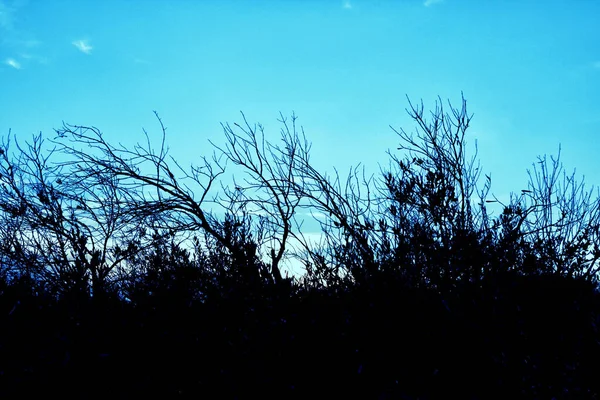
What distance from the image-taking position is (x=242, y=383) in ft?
11.3

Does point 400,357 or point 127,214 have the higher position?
point 127,214

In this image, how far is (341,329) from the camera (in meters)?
4.03

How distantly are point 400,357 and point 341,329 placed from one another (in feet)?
1.85

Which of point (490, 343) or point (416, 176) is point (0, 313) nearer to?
point (490, 343)

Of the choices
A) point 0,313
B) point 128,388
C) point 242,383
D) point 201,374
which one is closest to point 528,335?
point 242,383

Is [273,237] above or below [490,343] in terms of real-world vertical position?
above

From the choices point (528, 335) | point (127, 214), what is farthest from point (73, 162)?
point (528, 335)

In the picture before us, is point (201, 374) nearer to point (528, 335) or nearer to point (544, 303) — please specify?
point (528, 335)

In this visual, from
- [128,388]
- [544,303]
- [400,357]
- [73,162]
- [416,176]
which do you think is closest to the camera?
[128,388]

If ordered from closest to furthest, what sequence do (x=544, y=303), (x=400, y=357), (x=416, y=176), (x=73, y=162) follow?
(x=400, y=357)
(x=544, y=303)
(x=416, y=176)
(x=73, y=162)

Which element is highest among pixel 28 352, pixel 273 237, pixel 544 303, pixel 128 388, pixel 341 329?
pixel 273 237

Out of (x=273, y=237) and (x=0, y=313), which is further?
(x=273, y=237)

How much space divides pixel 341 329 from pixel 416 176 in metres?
4.83

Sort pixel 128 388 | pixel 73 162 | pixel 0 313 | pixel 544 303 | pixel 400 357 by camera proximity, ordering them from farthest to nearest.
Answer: pixel 73 162
pixel 544 303
pixel 0 313
pixel 400 357
pixel 128 388
